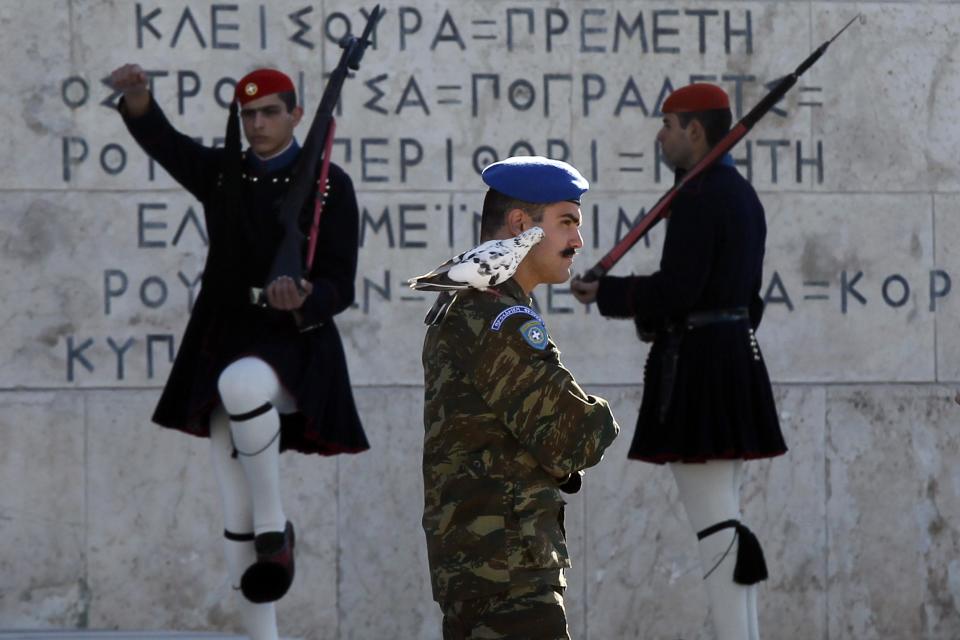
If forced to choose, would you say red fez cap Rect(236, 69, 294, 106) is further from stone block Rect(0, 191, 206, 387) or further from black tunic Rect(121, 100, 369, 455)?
stone block Rect(0, 191, 206, 387)

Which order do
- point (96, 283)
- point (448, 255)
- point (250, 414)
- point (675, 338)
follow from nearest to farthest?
point (250, 414) → point (675, 338) → point (96, 283) → point (448, 255)

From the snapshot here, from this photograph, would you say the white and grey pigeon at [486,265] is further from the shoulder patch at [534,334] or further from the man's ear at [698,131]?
the man's ear at [698,131]

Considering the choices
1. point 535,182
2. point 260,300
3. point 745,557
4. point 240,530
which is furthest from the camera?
point 745,557

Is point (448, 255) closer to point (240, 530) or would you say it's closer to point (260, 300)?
point (260, 300)

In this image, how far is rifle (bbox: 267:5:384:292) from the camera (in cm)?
629

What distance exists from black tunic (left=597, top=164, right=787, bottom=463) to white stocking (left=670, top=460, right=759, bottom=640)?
106mm

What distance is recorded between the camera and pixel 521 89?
827cm

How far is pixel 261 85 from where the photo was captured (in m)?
6.59

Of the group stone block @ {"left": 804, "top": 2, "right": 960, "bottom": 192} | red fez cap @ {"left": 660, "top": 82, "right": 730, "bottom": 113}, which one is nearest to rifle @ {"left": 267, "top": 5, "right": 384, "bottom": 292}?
red fez cap @ {"left": 660, "top": 82, "right": 730, "bottom": 113}

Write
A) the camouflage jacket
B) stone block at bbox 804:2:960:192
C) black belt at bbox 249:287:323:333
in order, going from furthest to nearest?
stone block at bbox 804:2:960:192
black belt at bbox 249:287:323:333
the camouflage jacket

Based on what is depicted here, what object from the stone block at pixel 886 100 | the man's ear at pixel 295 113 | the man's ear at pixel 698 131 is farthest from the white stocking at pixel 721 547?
the stone block at pixel 886 100

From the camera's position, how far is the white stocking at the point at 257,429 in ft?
20.1

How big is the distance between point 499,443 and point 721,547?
8.45ft

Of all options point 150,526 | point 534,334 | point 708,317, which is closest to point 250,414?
point 708,317
